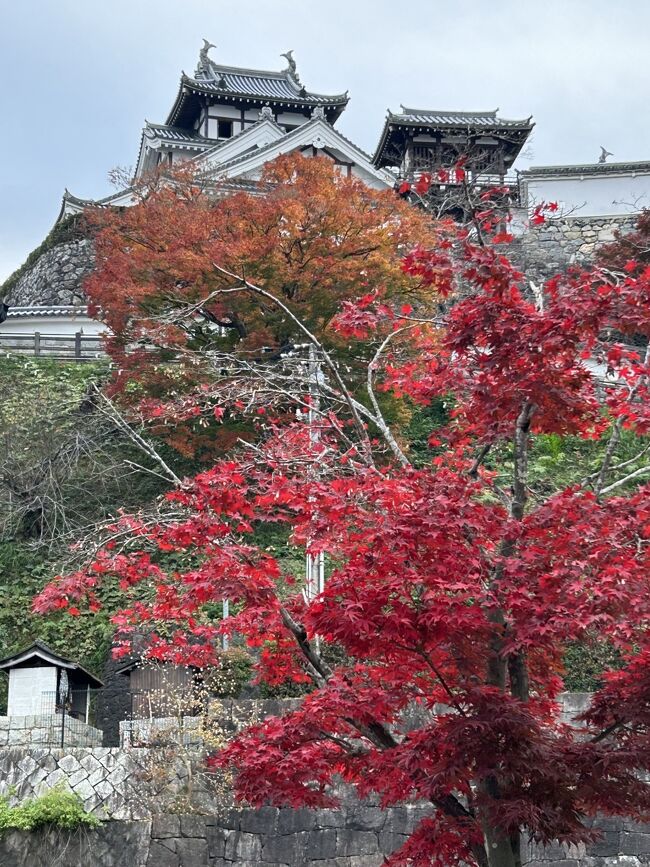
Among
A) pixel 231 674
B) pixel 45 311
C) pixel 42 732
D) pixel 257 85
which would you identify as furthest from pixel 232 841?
pixel 257 85

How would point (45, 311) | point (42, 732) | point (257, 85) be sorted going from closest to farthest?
point (42, 732)
point (45, 311)
point (257, 85)

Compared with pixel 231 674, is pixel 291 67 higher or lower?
higher

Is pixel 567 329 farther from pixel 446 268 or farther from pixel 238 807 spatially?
pixel 238 807

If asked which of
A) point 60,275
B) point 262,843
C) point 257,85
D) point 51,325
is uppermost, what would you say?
point 257,85

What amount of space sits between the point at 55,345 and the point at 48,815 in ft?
66.5

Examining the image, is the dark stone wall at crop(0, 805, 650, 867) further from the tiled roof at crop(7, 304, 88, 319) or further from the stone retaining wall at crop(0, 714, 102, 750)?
the tiled roof at crop(7, 304, 88, 319)

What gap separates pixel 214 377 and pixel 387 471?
1210 cm

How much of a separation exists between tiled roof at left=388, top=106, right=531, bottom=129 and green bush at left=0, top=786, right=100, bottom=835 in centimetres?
2742

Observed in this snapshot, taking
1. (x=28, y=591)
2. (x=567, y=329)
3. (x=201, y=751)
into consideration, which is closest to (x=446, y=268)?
(x=567, y=329)

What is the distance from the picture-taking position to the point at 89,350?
3044 cm

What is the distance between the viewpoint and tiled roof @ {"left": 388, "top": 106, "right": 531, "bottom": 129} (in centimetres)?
3544

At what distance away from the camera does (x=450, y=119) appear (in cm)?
3722

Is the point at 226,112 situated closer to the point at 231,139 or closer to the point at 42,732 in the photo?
the point at 231,139

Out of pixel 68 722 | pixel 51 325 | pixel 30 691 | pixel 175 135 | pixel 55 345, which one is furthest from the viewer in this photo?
pixel 175 135
